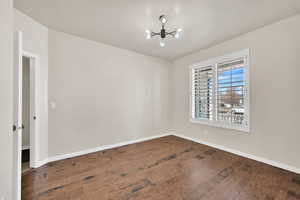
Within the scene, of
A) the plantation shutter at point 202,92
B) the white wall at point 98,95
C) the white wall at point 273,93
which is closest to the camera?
the white wall at point 273,93

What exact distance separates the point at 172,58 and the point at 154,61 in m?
0.71

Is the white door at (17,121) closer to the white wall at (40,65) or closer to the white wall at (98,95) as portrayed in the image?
the white wall at (40,65)

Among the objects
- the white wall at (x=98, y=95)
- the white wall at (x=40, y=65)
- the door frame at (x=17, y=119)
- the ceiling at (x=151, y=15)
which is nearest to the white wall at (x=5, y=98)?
the door frame at (x=17, y=119)

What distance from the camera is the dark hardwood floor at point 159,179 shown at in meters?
1.67

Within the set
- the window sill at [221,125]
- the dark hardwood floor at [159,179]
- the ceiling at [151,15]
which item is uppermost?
the ceiling at [151,15]

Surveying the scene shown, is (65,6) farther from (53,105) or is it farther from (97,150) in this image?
(97,150)

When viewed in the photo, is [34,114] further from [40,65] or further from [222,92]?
[222,92]

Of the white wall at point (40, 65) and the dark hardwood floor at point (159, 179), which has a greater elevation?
the white wall at point (40, 65)

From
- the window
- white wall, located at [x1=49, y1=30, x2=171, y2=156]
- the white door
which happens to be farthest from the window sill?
the white door

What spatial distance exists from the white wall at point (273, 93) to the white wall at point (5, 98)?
3.83 meters

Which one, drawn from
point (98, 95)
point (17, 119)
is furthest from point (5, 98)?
point (98, 95)

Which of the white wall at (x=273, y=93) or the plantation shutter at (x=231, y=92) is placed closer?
the white wall at (x=273, y=93)

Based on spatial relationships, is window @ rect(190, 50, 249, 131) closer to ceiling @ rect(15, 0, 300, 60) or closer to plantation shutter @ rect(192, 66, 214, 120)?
plantation shutter @ rect(192, 66, 214, 120)

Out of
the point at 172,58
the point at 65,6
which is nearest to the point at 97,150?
the point at 65,6
